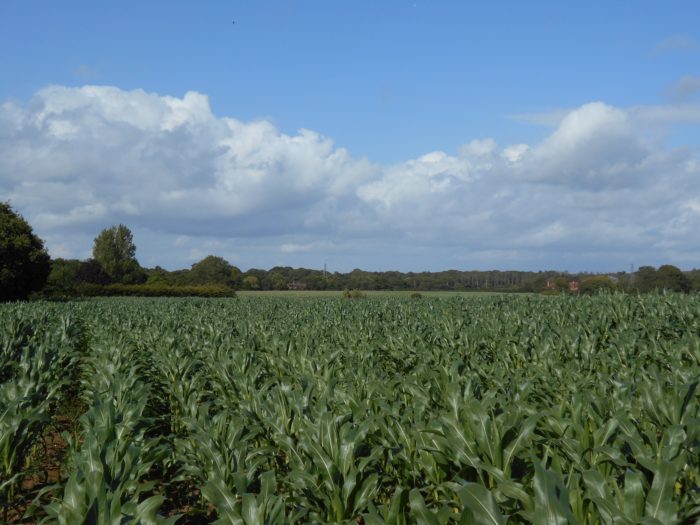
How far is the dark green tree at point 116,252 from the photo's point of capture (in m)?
101

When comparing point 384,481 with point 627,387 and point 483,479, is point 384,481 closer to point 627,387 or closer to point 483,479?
point 483,479

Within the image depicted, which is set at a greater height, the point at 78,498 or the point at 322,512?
the point at 78,498

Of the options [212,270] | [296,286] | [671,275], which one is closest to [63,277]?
[212,270]

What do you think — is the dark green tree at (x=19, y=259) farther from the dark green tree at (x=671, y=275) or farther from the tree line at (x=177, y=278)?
the dark green tree at (x=671, y=275)

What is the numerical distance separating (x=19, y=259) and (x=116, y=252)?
57.0 m

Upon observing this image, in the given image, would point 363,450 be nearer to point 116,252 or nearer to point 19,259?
point 19,259

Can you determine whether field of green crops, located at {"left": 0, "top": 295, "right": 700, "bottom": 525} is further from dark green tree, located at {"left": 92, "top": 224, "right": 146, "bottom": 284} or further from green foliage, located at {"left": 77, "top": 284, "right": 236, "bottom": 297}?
dark green tree, located at {"left": 92, "top": 224, "right": 146, "bottom": 284}

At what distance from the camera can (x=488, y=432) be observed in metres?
4.61

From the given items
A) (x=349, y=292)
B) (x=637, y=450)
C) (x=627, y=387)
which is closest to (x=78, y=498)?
(x=637, y=450)

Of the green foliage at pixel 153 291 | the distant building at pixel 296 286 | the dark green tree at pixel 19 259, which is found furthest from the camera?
the distant building at pixel 296 286

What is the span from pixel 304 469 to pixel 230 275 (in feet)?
293

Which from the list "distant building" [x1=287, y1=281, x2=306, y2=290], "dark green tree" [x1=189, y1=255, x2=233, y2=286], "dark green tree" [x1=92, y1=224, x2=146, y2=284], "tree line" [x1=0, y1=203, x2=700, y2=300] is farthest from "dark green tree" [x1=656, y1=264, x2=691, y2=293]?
"dark green tree" [x1=92, y1=224, x2=146, y2=284]

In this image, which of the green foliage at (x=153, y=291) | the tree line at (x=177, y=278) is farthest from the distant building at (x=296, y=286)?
the green foliage at (x=153, y=291)

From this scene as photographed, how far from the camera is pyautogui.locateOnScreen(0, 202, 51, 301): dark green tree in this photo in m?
48.6
